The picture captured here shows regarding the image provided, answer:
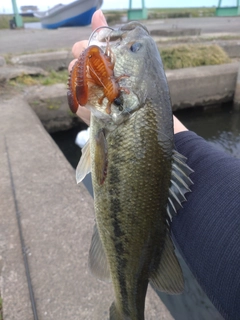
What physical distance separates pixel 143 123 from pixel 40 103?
619 cm

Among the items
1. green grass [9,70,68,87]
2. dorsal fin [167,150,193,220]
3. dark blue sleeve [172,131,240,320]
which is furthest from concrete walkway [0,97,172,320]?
green grass [9,70,68,87]

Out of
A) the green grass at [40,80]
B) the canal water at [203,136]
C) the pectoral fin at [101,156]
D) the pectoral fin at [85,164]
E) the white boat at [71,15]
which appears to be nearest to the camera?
the pectoral fin at [101,156]

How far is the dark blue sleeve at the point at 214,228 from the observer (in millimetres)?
1224

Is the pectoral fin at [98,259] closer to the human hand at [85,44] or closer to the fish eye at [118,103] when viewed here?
the fish eye at [118,103]

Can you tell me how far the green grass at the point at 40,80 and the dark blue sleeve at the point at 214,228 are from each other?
6.66 m

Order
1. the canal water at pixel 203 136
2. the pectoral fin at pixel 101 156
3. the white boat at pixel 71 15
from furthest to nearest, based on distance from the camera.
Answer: the white boat at pixel 71 15 < the canal water at pixel 203 136 < the pectoral fin at pixel 101 156

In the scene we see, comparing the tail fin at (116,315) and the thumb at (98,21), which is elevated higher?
the thumb at (98,21)

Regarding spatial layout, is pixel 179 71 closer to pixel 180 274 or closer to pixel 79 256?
pixel 79 256

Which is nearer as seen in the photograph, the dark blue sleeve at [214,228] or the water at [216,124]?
the dark blue sleeve at [214,228]

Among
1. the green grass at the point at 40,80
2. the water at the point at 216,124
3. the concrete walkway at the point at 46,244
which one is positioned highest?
the green grass at the point at 40,80

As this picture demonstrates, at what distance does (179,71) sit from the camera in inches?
341

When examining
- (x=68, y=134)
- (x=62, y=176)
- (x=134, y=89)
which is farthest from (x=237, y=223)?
(x=68, y=134)

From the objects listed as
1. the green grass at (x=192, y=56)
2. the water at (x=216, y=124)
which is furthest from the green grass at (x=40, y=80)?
the water at (x=216, y=124)

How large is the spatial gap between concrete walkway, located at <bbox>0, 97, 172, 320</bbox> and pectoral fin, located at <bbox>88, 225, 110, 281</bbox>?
73cm
